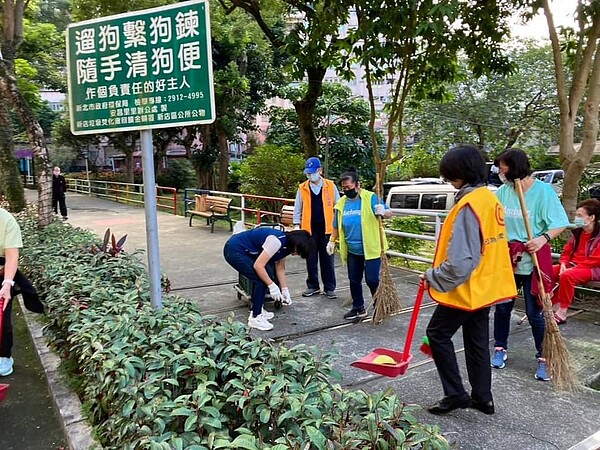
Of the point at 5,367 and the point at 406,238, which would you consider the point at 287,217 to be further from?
the point at 5,367

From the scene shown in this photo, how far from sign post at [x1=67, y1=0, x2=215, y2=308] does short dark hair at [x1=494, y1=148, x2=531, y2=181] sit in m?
1.90

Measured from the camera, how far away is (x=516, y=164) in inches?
130

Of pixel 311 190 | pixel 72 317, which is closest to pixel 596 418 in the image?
pixel 72 317

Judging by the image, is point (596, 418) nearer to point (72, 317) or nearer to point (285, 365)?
point (285, 365)

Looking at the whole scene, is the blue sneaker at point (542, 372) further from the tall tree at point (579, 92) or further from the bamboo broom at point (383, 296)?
the tall tree at point (579, 92)

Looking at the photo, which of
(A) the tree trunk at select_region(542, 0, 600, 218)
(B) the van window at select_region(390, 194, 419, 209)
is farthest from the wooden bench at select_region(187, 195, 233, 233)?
(A) the tree trunk at select_region(542, 0, 600, 218)

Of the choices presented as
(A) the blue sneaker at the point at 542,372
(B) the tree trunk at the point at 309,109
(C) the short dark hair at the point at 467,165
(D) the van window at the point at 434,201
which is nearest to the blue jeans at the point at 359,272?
(A) the blue sneaker at the point at 542,372

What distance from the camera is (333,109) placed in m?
15.6

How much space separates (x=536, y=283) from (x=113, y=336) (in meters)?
2.59

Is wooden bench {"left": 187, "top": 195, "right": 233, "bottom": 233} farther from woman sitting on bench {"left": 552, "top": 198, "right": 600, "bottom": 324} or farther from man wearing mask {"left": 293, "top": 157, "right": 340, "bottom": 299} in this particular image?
woman sitting on bench {"left": 552, "top": 198, "right": 600, "bottom": 324}

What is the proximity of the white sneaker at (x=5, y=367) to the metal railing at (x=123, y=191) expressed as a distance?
10.2 metres

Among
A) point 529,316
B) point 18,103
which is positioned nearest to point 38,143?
point 18,103

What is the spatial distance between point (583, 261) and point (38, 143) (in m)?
6.50

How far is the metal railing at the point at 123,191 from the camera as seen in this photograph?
1559 cm
